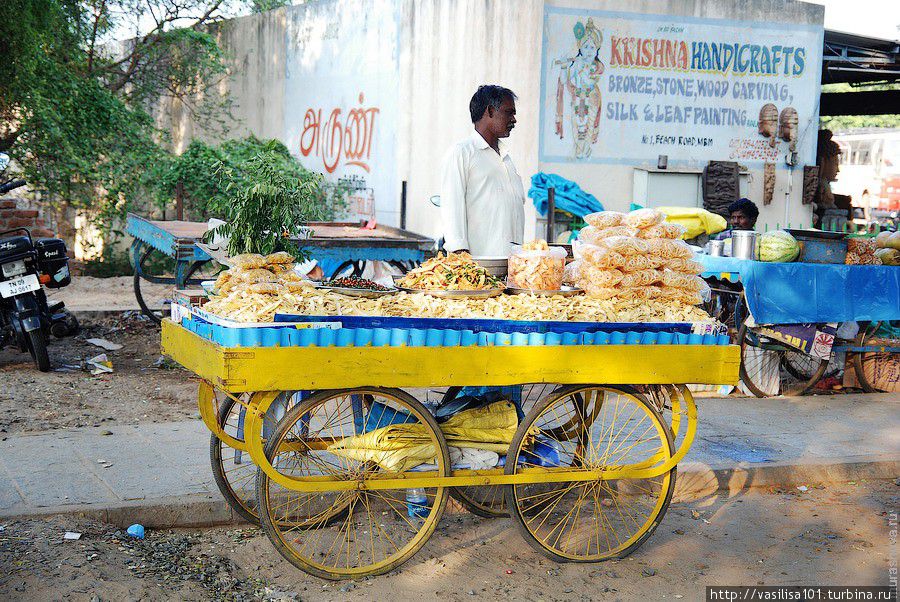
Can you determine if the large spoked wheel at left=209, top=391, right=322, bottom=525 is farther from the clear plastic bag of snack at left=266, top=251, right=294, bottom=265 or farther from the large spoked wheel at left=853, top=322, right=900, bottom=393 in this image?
the large spoked wheel at left=853, top=322, right=900, bottom=393

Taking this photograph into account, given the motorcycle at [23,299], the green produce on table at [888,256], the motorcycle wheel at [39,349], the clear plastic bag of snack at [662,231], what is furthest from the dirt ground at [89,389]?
the green produce on table at [888,256]

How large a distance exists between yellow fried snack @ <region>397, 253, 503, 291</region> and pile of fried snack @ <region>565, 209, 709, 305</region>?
18.0 inches

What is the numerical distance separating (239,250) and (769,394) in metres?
5.03

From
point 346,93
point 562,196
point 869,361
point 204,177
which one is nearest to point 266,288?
point 869,361

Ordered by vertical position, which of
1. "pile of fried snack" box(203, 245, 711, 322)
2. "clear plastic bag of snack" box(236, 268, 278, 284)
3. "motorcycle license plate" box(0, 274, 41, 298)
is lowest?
"motorcycle license plate" box(0, 274, 41, 298)

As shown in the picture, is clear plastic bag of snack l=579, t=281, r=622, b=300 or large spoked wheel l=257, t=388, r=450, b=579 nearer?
large spoked wheel l=257, t=388, r=450, b=579

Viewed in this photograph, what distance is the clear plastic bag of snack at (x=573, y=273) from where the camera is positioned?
4285 mm

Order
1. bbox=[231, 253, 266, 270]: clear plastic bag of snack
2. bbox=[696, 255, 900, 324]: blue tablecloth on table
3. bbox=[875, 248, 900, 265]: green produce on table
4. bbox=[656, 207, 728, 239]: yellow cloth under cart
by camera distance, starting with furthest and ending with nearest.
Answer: bbox=[656, 207, 728, 239]: yellow cloth under cart
bbox=[875, 248, 900, 265]: green produce on table
bbox=[696, 255, 900, 324]: blue tablecloth on table
bbox=[231, 253, 266, 270]: clear plastic bag of snack

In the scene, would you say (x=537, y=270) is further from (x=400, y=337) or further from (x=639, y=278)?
(x=400, y=337)

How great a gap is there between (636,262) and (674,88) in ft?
27.0

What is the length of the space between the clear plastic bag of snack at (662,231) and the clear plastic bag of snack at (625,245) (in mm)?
124

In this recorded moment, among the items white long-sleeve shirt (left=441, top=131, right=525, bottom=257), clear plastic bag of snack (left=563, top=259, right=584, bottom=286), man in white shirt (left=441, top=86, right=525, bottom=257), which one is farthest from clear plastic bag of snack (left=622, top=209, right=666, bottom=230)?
man in white shirt (left=441, top=86, right=525, bottom=257)

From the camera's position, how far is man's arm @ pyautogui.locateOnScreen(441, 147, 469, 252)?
4809 millimetres

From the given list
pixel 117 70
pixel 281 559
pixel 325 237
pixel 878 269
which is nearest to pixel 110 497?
pixel 281 559
